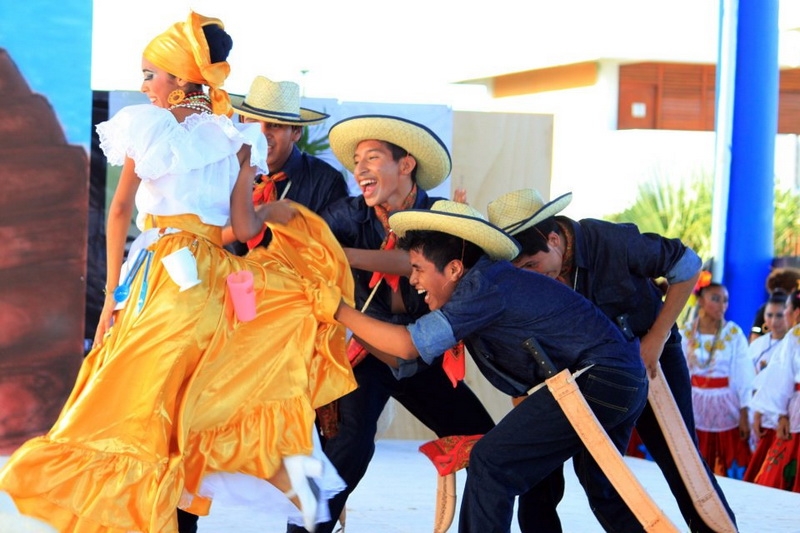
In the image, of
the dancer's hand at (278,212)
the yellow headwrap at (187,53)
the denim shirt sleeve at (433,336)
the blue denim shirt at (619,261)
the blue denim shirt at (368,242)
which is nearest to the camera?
the denim shirt sleeve at (433,336)

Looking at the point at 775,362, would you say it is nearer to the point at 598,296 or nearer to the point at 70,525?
the point at 598,296

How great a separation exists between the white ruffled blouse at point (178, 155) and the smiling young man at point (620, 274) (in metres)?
0.97

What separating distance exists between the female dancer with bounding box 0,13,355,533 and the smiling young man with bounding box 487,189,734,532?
682 mm

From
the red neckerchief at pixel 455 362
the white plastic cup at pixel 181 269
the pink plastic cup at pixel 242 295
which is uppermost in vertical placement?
the white plastic cup at pixel 181 269

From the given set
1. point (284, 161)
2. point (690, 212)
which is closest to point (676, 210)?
point (690, 212)

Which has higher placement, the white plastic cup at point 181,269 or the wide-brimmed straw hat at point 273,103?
the wide-brimmed straw hat at point 273,103

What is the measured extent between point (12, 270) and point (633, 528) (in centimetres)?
422

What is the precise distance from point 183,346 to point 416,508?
2.44 m

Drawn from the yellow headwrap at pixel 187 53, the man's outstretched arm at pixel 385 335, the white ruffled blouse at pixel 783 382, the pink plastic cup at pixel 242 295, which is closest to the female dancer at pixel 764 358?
the white ruffled blouse at pixel 783 382

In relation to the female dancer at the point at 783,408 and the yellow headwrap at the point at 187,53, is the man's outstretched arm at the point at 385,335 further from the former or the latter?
the female dancer at the point at 783,408

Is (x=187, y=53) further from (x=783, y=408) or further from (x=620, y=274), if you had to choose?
(x=783, y=408)

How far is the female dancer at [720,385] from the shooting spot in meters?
8.38

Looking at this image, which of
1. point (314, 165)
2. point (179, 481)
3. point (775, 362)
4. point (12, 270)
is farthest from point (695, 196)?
point (179, 481)

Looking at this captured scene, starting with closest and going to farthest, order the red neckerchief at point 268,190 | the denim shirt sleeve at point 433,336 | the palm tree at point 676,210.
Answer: the denim shirt sleeve at point 433,336 < the red neckerchief at point 268,190 < the palm tree at point 676,210
